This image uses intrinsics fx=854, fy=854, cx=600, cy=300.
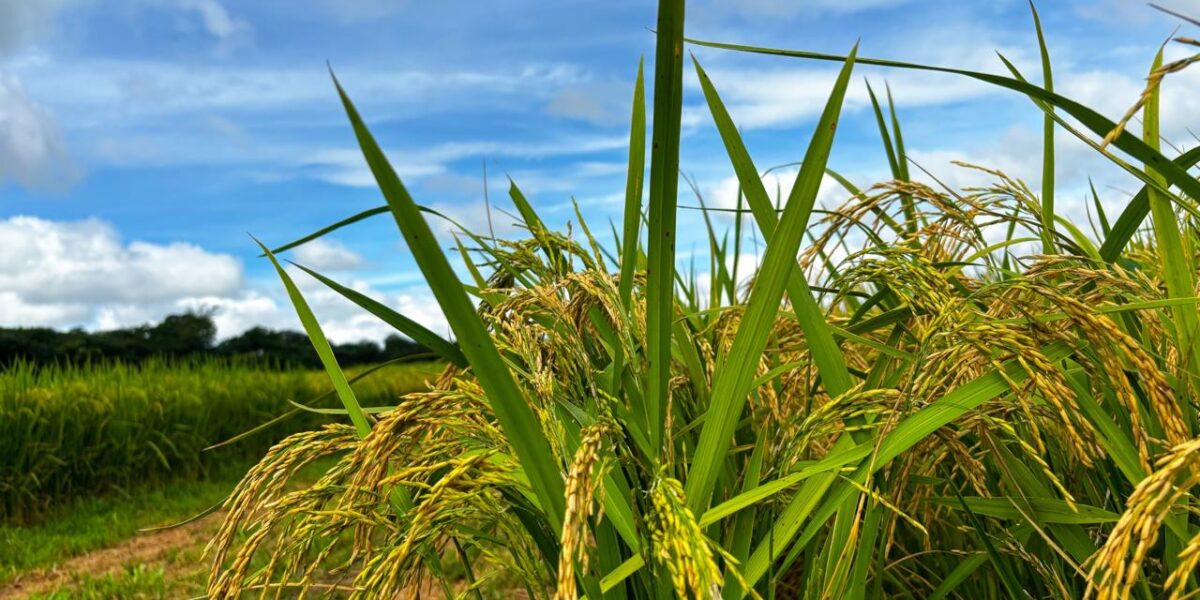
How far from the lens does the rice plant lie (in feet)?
3.19

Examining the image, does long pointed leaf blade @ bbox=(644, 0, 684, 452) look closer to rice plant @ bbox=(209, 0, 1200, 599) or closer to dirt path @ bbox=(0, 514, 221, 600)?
rice plant @ bbox=(209, 0, 1200, 599)

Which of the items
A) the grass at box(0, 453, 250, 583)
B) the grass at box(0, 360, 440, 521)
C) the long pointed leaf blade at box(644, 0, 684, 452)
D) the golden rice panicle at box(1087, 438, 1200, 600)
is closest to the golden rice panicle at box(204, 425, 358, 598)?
the long pointed leaf blade at box(644, 0, 684, 452)

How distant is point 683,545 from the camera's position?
0.83 m

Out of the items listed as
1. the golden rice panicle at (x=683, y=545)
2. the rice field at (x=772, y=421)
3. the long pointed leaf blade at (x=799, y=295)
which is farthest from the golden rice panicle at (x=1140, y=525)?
the long pointed leaf blade at (x=799, y=295)

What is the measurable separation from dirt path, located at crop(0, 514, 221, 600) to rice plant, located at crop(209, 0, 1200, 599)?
4171mm

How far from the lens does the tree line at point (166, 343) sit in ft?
43.5

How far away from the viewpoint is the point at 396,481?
110 cm

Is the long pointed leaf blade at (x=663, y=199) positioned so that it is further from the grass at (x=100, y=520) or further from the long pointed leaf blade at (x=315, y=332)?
the grass at (x=100, y=520)

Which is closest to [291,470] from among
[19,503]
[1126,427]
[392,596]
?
[392,596]

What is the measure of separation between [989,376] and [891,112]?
1.35 m

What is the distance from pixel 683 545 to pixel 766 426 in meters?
0.59

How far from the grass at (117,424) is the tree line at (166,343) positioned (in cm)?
416

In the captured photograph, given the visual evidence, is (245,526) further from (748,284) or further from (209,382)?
(209,382)

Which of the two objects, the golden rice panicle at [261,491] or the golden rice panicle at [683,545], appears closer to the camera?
the golden rice panicle at [683,545]
